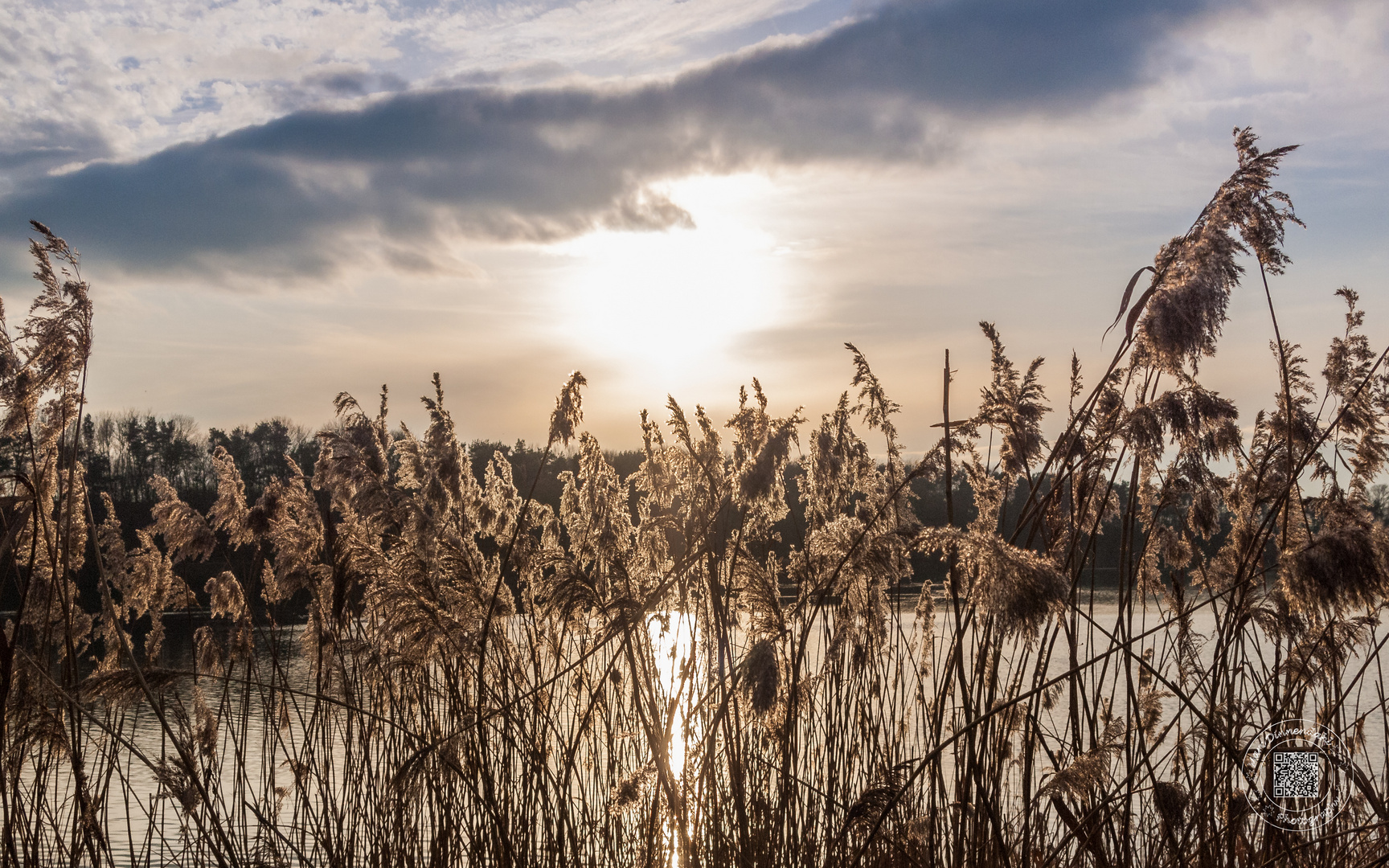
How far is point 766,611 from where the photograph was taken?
2738mm

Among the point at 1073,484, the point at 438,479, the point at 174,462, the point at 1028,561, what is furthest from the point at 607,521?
the point at 174,462

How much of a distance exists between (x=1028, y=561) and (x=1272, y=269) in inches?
50.4

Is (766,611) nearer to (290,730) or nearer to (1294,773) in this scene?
(1294,773)

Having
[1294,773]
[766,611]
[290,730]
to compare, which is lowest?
[290,730]

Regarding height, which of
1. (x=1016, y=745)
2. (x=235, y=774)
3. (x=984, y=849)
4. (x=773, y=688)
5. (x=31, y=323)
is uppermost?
(x=31, y=323)

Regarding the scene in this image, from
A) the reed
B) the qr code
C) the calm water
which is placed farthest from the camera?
the calm water

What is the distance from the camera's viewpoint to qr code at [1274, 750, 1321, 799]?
267 centimetres

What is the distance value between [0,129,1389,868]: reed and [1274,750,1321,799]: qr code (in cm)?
11

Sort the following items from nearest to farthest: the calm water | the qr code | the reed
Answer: the reed, the qr code, the calm water

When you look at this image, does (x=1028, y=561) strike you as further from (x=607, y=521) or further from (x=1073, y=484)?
(x=607, y=521)

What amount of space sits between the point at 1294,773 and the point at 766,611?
1599 mm

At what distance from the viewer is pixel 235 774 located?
13.3 ft

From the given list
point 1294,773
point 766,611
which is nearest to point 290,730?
point 766,611

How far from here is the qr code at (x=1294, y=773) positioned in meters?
2.67
